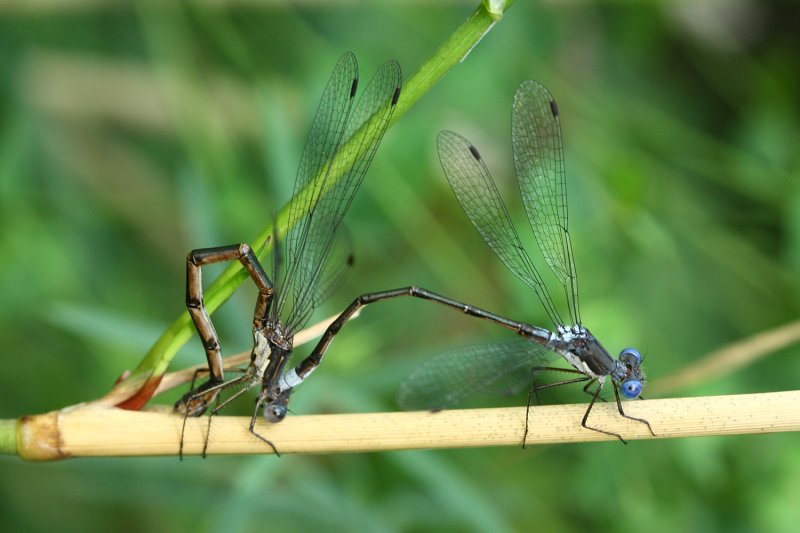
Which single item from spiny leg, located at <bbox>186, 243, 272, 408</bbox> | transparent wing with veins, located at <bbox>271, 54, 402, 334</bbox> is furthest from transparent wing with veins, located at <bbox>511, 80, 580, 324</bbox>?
spiny leg, located at <bbox>186, 243, 272, 408</bbox>

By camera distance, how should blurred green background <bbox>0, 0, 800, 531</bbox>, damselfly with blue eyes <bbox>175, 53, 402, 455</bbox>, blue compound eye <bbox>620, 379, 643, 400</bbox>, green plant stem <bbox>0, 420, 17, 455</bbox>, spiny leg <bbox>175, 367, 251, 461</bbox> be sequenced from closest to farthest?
green plant stem <bbox>0, 420, 17, 455</bbox> → spiny leg <bbox>175, 367, 251, 461</bbox> → damselfly with blue eyes <bbox>175, 53, 402, 455</bbox> → blue compound eye <bbox>620, 379, 643, 400</bbox> → blurred green background <bbox>0, 0, 800, 531</bbox>

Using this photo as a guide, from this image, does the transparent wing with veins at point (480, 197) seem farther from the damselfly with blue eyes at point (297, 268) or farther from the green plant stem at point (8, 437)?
the green plant stem at point (8, 437)

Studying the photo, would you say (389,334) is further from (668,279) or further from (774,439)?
(774,439)

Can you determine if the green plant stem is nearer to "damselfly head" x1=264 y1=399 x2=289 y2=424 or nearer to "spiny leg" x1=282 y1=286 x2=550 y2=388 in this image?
"damselfly head" x1=264 y1=399 x2=289 y2=424

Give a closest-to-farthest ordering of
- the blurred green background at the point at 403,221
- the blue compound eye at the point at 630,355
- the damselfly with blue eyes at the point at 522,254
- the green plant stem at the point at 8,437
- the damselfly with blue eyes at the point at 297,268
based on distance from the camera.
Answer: the green plant stem at the point at 8,437, the damselfly with blue eyes at the point at 297,268, the blue compound eye at the point at 630,355, the damselfly with blue eyes at the point at 522,254, the blurred green background at the point at 403,221

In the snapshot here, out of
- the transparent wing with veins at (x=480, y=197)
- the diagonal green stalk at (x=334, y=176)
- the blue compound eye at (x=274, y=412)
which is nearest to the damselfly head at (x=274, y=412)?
the blue compound eye at (x=274, y=412)

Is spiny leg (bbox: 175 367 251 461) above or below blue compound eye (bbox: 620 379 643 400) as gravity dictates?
below

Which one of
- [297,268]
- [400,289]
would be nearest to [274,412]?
[297,268]

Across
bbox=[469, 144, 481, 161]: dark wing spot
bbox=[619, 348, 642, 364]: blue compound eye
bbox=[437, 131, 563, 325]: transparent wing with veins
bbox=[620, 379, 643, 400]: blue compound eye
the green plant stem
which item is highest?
bbox=[469, 144, 481, 161]: dark wing spot
